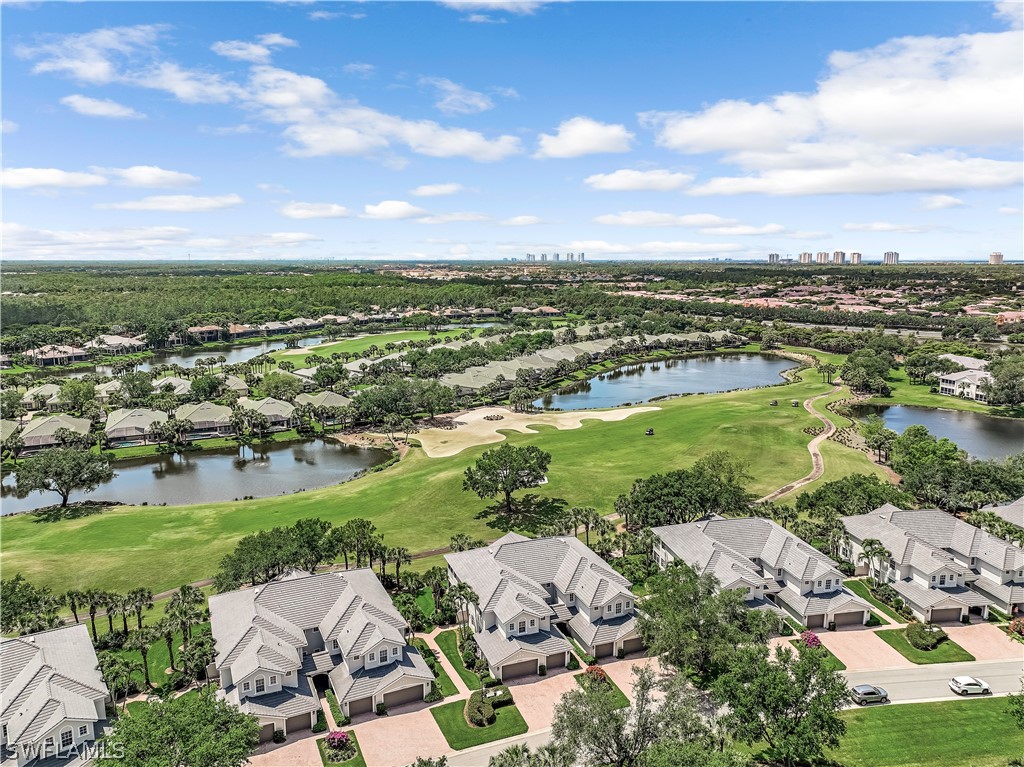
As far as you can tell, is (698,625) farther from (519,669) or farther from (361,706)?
(361,706)

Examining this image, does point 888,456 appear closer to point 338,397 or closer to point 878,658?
point 878,658

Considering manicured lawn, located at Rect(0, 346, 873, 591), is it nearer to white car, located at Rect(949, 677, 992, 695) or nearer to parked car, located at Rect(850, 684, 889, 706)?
parked car, located at Rect(850, 684, 889, 706)

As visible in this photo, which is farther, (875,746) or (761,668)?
(875,746)

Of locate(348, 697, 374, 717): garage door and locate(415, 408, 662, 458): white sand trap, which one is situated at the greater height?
locate(415, 408, 662, 458): white sand trap

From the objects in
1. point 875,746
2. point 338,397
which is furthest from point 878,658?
point 338,397

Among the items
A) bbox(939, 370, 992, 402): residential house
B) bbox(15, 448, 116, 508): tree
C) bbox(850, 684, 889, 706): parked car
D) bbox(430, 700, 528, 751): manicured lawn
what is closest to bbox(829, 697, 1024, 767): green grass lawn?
bbox(850, 684, 889, 706): parked car

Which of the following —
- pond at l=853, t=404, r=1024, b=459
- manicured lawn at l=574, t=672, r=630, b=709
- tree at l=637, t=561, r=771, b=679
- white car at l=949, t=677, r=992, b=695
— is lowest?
manicured lawn at l=574, t=672, r=630, b=709

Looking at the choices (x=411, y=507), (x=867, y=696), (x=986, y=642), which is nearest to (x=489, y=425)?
(x=411, y=507)
